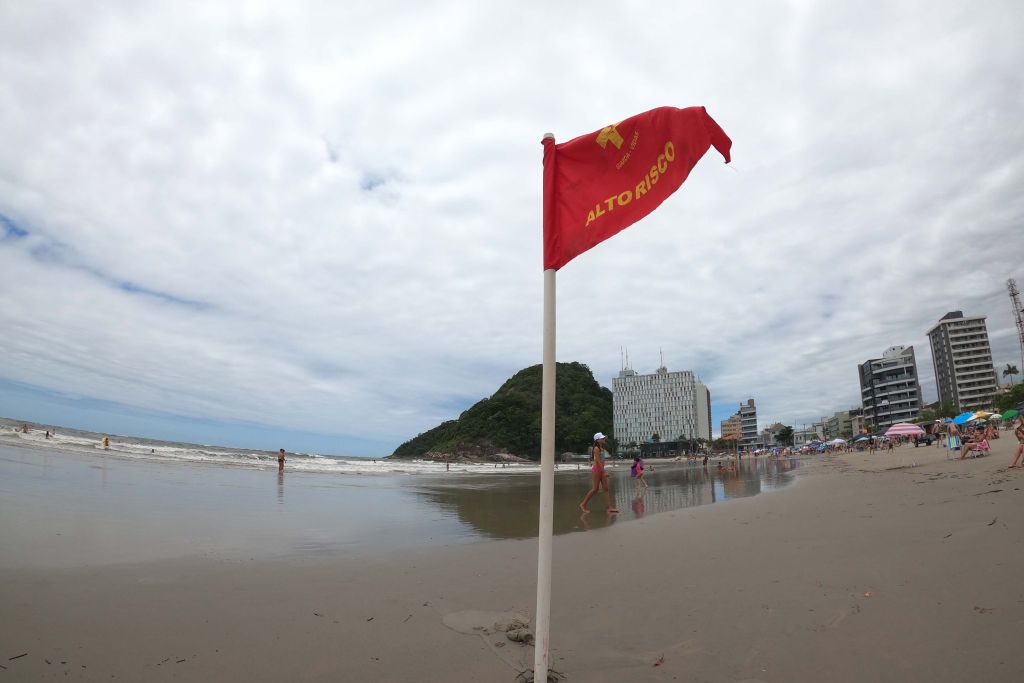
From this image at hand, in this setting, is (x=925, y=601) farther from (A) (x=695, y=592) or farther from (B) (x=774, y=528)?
(B) (x=774, y=528)

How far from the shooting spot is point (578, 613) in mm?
4160

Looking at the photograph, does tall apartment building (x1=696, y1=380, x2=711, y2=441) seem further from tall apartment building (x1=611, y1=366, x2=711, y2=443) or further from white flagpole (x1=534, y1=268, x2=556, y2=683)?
white flagpole (x1=534, y1=268, x2=556, y2=683)

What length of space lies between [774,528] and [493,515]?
5.83m

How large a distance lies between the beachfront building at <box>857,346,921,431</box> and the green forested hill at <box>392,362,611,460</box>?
6907 centimetres

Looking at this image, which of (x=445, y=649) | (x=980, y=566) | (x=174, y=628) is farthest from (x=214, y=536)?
(x=980, y=566)

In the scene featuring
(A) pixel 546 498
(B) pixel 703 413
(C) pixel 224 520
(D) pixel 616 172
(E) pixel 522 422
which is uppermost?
(B) pixel 703 413

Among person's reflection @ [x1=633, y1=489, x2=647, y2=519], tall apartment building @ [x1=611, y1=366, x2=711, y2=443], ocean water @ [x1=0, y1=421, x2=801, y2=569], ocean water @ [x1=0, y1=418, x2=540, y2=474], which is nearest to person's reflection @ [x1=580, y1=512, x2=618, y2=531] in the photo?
ocean water @ [x1=0, y1=421, x2=801, y2=569]

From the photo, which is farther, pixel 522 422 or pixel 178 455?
pixel 522 422

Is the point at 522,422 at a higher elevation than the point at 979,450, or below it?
higher

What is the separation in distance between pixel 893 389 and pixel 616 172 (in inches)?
6058

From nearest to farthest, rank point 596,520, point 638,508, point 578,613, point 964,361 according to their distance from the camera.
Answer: point 578,613 < point 596,520 < point 638,508 < point 964,361

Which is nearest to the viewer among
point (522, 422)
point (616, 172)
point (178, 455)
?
point (616, 172)

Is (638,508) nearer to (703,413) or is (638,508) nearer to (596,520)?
(596,520)

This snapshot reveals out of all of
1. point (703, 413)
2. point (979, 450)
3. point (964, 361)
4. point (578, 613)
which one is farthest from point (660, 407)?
point (578, 613)
